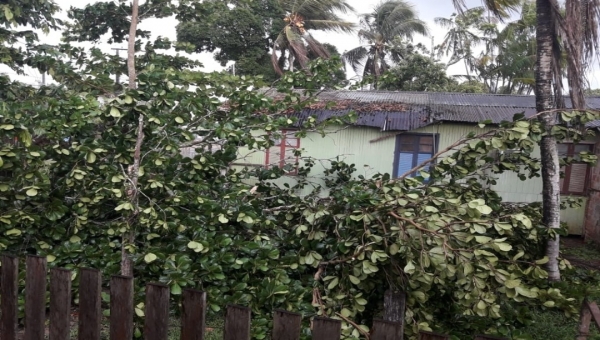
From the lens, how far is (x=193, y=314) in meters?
1.55

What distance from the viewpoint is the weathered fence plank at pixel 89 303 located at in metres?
1.67

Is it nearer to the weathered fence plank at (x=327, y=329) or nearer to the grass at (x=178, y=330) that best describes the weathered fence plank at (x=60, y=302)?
the weathered fence plank at (x=327, y=329)

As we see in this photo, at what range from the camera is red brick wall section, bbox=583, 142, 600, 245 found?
807 centimetres

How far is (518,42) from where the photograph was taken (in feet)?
61.7

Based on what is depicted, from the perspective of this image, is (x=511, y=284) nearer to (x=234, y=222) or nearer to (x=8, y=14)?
(x=234, y=222)

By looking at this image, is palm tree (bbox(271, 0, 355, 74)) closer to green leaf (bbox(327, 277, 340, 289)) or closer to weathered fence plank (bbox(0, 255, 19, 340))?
green leaf (bbox(327, 277, 340, 289))

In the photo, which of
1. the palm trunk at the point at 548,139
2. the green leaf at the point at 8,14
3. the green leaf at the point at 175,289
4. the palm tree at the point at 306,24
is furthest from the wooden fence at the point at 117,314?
the palm tree at the point at 306,24

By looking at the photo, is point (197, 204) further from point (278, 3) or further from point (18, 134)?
point (278, 3)

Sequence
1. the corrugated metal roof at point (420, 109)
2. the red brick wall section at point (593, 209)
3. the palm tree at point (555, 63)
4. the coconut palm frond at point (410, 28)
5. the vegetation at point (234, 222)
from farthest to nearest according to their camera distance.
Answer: the coconut palm frond at point (410, 28) → the corrugated metal roof at point (420, 109) → the red brick wall section at point (593, 209) → the palm tree at point (555, 63) → the vegetation at point (234, 222)

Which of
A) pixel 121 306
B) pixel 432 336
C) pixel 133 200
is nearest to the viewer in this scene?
pixel 432 336

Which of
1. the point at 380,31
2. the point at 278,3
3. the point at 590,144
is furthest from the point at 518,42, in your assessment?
the point at 590,144

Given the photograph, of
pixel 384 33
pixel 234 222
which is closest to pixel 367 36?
pixel 384 33

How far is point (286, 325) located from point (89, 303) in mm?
806

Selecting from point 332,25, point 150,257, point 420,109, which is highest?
point 332,25
